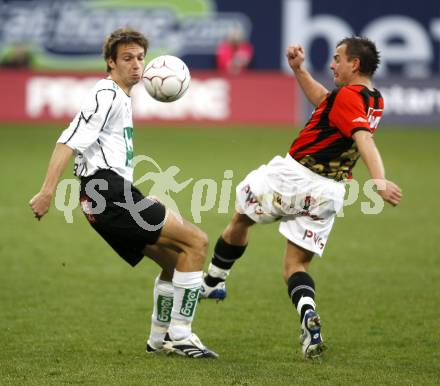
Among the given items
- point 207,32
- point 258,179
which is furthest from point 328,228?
point 207,32

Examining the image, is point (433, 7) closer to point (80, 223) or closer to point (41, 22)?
point (41, 22)

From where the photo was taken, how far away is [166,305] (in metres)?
6.62

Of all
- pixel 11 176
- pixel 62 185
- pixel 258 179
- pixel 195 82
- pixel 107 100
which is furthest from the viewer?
pixel 195 82

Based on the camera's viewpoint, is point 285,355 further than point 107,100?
Yes

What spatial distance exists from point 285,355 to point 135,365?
3.37 feet

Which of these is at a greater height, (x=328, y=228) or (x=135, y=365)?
(x=328, y=228)

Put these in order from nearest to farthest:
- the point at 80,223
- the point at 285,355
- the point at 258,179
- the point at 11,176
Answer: the point at 285,355, the point at 258,179, the point at 80,223, the point at 11,176

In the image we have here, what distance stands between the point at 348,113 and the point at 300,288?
121cm

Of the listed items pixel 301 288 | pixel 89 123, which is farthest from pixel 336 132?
pixel 89 123

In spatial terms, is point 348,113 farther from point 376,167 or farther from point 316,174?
point 316,174

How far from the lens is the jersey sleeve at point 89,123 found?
5.96 metres

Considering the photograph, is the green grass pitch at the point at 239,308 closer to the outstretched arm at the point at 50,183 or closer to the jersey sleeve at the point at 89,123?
the outstretched arm at the point at 50,183

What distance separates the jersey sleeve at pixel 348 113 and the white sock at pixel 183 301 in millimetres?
1330

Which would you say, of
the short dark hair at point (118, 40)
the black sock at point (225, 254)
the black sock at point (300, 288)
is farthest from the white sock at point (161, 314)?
the short dark hair at point (118, 40)
